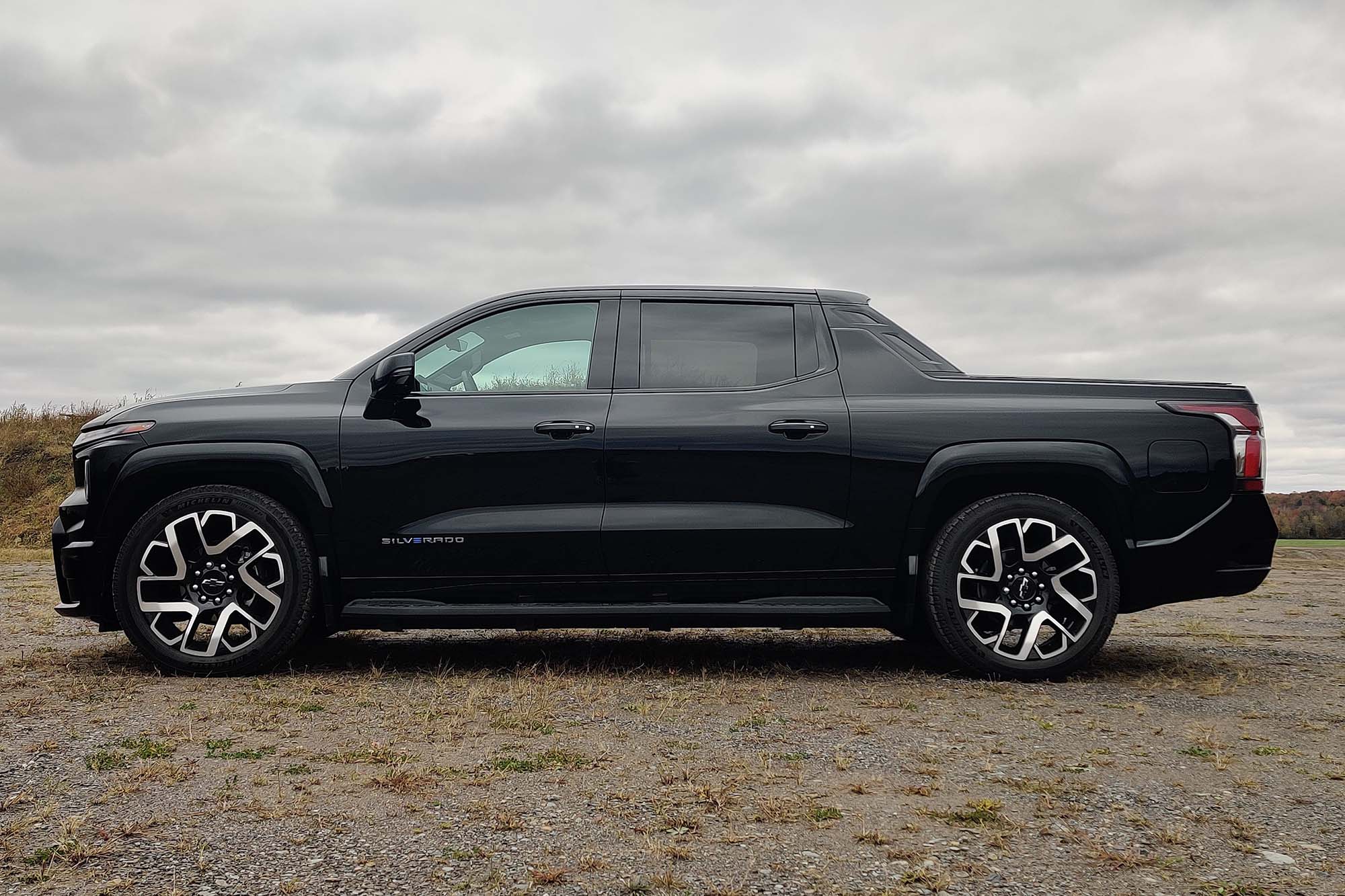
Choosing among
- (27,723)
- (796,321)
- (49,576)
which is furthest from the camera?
(49,576)

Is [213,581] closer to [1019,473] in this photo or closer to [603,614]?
[603,614]

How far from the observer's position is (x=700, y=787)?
3316 millimetres

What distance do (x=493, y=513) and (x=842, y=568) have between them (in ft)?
5.45

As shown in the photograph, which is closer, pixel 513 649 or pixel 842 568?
pixel 842 568

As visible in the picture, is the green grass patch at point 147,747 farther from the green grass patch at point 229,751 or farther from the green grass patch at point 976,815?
the green grass patch at point 976,815

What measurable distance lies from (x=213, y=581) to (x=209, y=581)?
18 mm

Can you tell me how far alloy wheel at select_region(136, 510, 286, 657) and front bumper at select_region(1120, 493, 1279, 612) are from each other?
4118mm

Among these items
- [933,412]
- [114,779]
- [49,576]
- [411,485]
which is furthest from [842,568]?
Answer: [49,576]

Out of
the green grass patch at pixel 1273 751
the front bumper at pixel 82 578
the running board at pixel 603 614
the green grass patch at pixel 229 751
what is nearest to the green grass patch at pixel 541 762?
the green grass patch at pixel 229 751

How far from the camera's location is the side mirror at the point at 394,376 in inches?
195

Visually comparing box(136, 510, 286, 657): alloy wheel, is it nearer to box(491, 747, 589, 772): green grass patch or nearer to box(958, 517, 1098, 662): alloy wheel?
box(491, 747, 589, 772): green grass patch

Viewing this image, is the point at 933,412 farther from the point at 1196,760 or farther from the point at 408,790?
the point at 408,790

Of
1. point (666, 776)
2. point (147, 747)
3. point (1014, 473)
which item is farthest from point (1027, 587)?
point (147, 747)

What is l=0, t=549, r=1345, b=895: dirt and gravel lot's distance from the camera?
266 centimetres
